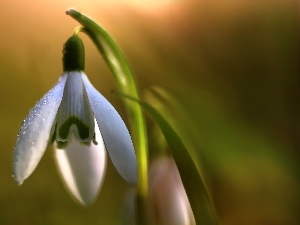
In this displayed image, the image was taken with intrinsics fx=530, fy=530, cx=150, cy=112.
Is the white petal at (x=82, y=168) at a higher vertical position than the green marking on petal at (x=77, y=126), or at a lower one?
lower

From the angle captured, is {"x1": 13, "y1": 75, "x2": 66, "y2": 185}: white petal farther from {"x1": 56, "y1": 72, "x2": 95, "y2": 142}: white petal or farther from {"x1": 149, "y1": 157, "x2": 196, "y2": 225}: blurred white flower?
{"x1": 149, "y1": 157, "x2": 196, "y2": 225}: blurred white flower

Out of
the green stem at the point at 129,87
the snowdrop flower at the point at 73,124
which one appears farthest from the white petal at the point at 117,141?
the green stem at the point at 129,87

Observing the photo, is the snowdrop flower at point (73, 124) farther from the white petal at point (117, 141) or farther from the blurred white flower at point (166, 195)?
the blurred white flower at point (166, 195)

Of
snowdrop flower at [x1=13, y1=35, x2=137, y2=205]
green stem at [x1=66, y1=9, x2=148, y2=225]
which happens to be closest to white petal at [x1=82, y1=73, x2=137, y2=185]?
snowdrop flower at [x1=13, y1=35, x2=137, y2=205]

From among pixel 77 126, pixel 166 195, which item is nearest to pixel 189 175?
pixel 166 195

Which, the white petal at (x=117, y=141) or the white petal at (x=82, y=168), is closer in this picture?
the white petal at (x=117, y=141)

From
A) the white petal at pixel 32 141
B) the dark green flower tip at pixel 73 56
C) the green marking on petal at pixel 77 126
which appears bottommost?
the white petal at pixel 32 141

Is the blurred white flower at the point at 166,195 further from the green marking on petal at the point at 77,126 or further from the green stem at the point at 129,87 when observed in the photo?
the green marking on petal at the point at 77,126
